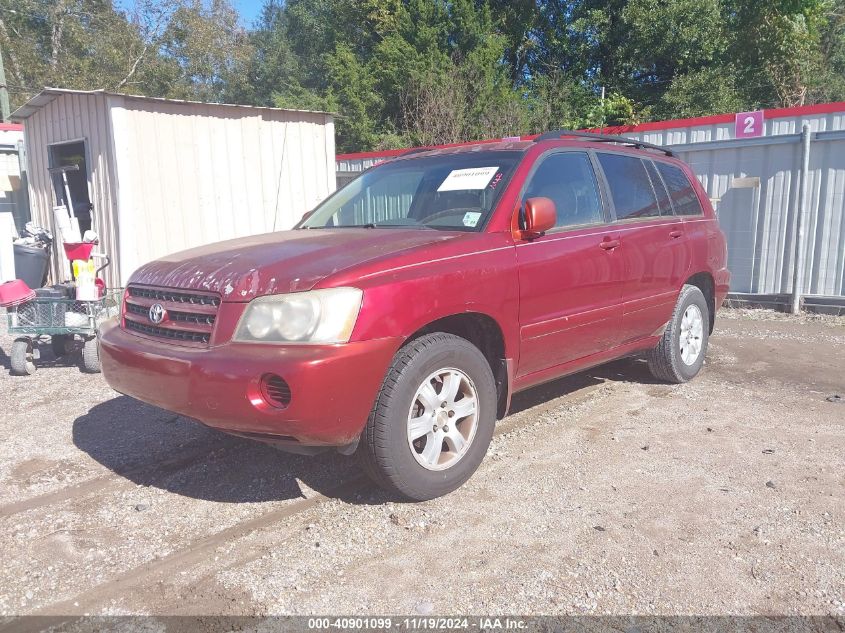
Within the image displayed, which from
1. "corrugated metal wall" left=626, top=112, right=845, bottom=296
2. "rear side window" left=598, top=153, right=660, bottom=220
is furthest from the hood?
"corrugated metal wall" left=626, top=112, right=845, bottom=296

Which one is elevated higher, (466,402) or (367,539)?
(466,402)

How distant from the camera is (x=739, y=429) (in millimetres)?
4500

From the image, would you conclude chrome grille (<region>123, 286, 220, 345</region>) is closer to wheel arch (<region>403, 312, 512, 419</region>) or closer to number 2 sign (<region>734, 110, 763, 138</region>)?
wheel arch (<region>403, 312, 512, 419</region>)

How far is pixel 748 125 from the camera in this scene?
8.76 meters

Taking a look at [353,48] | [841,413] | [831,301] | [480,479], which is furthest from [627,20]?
[480,479]

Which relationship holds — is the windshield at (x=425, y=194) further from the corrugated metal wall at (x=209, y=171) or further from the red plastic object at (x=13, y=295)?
the corrugated metal wall at (x=209, y=171)

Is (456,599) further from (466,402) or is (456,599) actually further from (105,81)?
(105,81)

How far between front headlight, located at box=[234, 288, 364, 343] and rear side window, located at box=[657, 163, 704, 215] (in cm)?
331

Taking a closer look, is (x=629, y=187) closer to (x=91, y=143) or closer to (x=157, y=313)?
(x=157, y=313)

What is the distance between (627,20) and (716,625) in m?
22.5

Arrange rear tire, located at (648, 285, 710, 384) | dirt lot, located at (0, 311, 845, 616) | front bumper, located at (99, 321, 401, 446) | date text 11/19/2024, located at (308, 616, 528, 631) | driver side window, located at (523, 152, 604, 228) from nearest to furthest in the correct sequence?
date text 11/19/2024, located at (308, 616, 528, 631) → dirt lot, located at (0, 311, 845, 616) → front bumper, located at (99, 321, 401, 446) → driver side window, located at (523, 152, 604, 228) → rear tire, located at (648, 285, 710, 384)

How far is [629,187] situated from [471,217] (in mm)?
1601

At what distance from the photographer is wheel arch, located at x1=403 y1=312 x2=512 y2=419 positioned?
3592 millimetres

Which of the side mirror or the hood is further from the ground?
the side mirror
